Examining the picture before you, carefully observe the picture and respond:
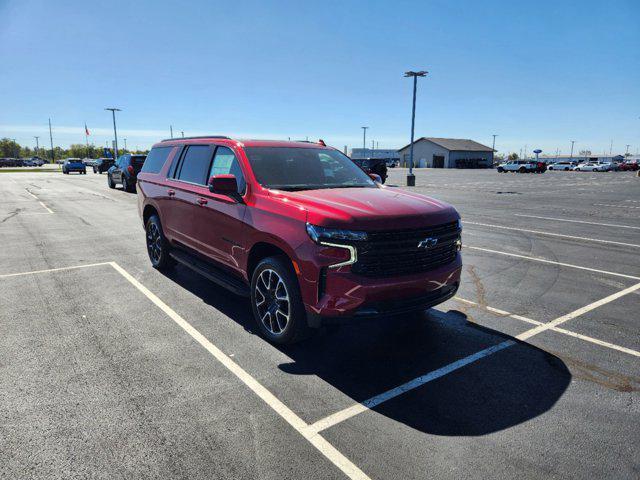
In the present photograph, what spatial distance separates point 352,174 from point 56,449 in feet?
12.9

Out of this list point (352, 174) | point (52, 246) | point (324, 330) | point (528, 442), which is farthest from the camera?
point (52, 246)

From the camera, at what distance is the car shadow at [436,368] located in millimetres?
3082

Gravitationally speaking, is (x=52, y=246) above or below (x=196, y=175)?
below

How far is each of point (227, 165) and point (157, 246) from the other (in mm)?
2672

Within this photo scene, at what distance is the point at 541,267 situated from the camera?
7133mm

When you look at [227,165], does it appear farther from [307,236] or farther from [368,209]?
[368,209]

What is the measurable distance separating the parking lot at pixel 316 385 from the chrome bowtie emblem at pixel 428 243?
Answer: 1056 millimetres

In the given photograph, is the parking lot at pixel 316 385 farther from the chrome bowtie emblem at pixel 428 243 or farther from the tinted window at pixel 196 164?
the tinted window at pixel 196 164

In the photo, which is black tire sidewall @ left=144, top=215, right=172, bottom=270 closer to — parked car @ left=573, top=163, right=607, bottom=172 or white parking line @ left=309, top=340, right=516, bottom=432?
white parking line @ left=309, top=340, right=516, bottom=432

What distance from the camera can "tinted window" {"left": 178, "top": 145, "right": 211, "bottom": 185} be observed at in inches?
213

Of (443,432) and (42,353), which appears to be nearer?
→ (443,432)

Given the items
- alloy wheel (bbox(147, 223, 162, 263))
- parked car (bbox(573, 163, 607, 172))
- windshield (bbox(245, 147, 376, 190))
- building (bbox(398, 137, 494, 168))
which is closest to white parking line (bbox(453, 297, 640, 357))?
windshield (bbox(245, 147, 376, 190))

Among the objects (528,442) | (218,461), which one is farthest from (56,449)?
(528,442)

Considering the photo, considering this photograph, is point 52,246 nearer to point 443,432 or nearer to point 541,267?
point 443,432
